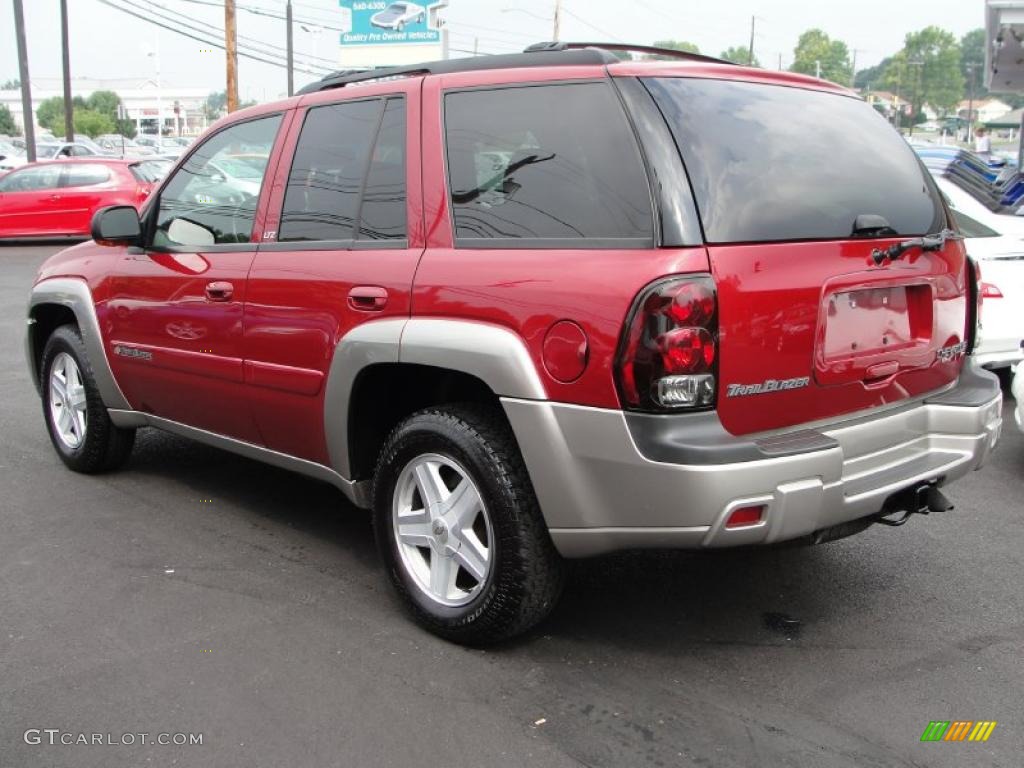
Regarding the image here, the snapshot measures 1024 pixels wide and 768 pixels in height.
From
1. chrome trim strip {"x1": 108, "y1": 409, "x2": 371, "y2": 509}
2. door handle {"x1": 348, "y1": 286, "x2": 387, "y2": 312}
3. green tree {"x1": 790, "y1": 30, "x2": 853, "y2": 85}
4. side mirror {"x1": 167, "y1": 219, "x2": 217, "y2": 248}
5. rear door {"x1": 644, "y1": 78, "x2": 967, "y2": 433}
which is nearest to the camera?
rear door {"x1": 644, "y1": 78, "x2": 967, "y2": 433}

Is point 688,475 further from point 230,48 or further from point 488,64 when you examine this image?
point 230,48

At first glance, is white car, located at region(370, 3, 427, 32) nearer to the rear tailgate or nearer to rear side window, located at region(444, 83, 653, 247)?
rear side window, located at region(444, 83, 653, 247)

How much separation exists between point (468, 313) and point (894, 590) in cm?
201

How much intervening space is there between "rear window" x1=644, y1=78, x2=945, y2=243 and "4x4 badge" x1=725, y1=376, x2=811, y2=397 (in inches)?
16.4

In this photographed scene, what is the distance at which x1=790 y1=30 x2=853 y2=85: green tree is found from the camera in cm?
11382

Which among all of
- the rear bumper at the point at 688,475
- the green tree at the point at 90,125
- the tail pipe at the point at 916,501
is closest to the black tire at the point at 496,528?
the rear bumper at the point at 688,475

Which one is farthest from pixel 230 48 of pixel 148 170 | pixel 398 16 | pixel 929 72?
pixel 929 72

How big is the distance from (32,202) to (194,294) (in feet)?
52.8

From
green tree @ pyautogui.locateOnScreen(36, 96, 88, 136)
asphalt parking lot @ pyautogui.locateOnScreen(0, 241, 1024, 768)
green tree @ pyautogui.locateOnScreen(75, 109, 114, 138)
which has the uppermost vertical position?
green tree @ pyautogui.locateOnScreen(36, 96, 88, 136)

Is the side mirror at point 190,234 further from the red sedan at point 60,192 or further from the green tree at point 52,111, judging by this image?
the green tree at point 52,111

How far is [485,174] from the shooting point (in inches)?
134

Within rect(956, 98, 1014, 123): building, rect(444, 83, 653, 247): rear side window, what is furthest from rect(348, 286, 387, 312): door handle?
rect(956, 98, 1014, 123): building

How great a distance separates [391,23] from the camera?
40750mm

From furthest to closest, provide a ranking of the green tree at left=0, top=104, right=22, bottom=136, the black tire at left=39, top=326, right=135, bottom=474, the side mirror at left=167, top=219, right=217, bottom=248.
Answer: the green tree at left=0, top=104, right=22, bottom=136
the black tire at left=39, top=326, right=135, bottom=474
the side mirror at left=167, top=219, right=217, bottom=248
